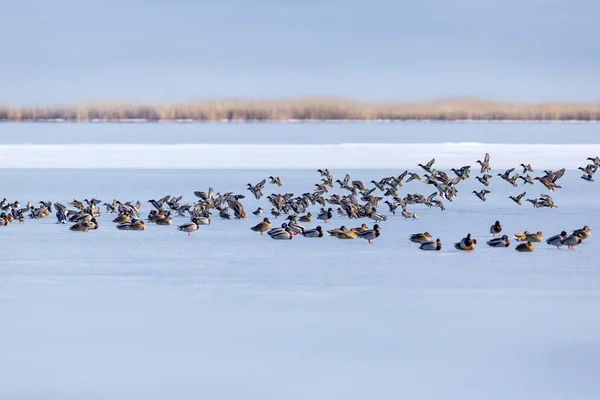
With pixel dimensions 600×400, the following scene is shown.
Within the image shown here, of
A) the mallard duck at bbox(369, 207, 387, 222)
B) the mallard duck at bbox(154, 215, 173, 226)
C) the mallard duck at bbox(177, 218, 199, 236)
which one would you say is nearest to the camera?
the mallard duck at bbox(177, 218, 199, 236)

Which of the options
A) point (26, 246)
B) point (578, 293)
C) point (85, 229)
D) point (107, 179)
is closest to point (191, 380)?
point (578, 293)

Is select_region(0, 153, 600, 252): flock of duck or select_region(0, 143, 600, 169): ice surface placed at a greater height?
select_region(0, 153, 600, 252): flock of duck

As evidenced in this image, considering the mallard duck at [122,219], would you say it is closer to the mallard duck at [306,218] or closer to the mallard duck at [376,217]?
the mallard duck at [306,218]

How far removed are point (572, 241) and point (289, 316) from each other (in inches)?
210

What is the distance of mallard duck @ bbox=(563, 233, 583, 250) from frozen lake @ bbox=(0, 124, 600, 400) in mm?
127

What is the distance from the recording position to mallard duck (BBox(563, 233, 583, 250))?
42.7 feet

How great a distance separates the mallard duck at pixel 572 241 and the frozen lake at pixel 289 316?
5.0 inches

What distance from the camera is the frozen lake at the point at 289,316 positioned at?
23.7ft

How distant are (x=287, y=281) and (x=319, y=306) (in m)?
1.29

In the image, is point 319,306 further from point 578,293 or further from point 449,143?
point 449,143

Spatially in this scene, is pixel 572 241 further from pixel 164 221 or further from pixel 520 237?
Result: pixel 164 221

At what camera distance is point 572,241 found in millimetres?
13047

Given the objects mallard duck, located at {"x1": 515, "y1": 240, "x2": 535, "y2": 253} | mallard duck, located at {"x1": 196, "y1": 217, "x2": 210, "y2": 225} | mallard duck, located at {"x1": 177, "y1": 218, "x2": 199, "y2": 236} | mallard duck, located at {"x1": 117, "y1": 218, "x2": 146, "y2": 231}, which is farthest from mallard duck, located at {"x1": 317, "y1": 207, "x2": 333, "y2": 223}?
mallard duck, located at {"x1": 515, "y1": 240, "x2": 535, "y2": 253}

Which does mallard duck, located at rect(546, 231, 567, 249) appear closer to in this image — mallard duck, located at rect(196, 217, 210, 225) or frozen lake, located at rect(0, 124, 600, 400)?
frozen lake, located at rect(0, 124, 600, 400)
